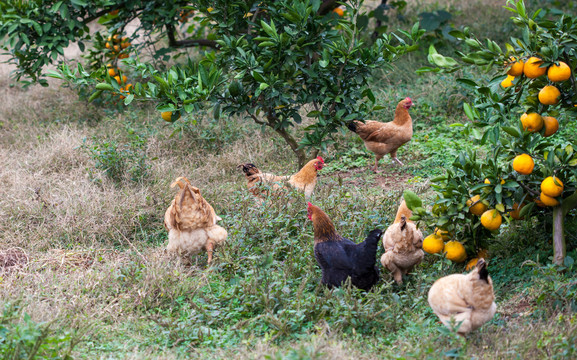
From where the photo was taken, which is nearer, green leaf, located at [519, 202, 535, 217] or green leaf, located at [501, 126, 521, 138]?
green leaf, located at [501, 126, 521, 138]

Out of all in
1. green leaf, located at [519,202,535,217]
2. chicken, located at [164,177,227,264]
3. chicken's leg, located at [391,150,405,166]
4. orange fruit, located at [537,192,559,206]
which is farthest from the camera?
chicken's leg, located at [391,150,405,166]

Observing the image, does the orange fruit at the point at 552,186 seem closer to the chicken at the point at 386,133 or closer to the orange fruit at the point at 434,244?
the orange fruit at the point at 434,244

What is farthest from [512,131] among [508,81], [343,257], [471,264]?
[343,257]

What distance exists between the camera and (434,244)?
3744 mm

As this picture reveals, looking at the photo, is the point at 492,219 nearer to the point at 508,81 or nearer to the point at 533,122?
the point at 533,122

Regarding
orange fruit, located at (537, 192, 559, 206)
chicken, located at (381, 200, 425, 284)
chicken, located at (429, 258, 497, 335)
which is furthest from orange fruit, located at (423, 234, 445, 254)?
A: orange fruit, located at (537, 192, 559, 206)

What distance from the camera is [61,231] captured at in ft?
15.7

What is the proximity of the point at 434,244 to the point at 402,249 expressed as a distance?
0.23m

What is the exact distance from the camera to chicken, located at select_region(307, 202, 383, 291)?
3.69 meters

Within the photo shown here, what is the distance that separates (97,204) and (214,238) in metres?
1.37

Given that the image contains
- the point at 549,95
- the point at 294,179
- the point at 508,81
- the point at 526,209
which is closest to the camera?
the point at 549,95

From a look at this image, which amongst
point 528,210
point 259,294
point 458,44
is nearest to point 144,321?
point 259,294

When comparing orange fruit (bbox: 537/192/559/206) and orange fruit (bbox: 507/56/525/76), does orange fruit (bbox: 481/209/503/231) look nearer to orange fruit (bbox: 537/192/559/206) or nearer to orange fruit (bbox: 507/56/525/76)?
orange fruit (bbox: 537/192/559/206)

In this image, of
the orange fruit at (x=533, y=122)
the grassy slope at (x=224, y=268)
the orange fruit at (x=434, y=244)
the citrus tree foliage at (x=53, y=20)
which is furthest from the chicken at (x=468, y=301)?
the citrus tree foliage at (x=53, y=20)
